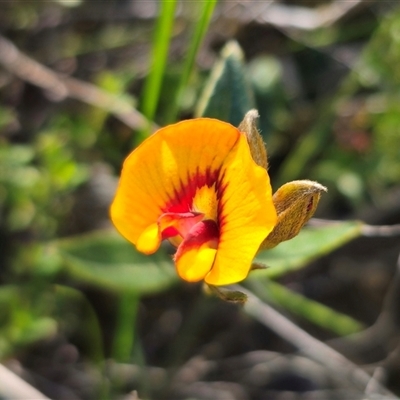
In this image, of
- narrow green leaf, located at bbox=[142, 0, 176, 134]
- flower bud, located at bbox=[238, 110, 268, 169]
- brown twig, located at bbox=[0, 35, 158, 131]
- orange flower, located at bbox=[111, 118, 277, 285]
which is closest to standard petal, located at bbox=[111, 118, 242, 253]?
orange flower, located at bbox=[111, 118, 277, 285]

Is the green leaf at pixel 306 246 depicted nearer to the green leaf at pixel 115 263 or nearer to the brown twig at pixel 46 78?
the green leaf at pixel 115 263

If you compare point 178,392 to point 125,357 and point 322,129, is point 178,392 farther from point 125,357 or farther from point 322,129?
point 322,129

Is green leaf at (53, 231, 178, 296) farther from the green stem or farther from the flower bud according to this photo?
the flower bud

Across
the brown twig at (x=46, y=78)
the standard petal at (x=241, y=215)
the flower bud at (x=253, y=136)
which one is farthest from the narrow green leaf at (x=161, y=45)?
the brown twig at (x=46, y=78)

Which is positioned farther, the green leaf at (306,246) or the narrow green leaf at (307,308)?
the narrow green leaf at (307,308)

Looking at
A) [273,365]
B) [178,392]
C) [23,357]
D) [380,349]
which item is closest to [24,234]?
[23,357]
